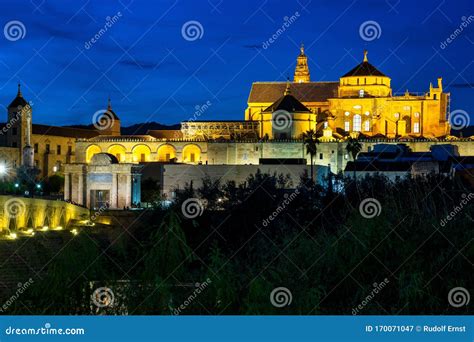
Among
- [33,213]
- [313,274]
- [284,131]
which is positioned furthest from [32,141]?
[313,274]

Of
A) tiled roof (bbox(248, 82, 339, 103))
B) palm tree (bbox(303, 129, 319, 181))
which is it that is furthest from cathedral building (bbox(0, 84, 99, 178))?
palm tree (bbox(303, 129, 319, 181))

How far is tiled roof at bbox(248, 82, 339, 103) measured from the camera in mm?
59156

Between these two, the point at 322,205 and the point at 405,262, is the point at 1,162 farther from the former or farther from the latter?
the point at 405,262

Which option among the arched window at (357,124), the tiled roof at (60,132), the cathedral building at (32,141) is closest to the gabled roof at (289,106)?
the arched window at (357,124)

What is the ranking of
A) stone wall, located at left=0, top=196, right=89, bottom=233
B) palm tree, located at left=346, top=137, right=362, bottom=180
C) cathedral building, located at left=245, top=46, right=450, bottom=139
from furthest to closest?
cathedral building, located at left=245, top=46, right=450, bottom=139 → palm tree, located at left=346, top=137, right=362, bottom=180 → stone wall, located at left=0, top=196, right=89, bottom=233

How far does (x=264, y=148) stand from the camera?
2085 inches

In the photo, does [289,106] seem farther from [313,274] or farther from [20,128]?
[313,274]

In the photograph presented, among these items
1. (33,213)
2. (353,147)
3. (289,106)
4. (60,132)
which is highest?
(289,106)

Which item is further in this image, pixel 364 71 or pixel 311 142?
pixel 364 71

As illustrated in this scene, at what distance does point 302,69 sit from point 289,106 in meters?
15.5

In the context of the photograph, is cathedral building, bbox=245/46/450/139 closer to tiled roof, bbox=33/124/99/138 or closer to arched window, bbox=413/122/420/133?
arched window, bbox=413/122/420/133

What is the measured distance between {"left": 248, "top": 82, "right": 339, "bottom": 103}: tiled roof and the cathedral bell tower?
6.79m

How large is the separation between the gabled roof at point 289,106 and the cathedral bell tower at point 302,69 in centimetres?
1320

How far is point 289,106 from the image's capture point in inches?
2120
